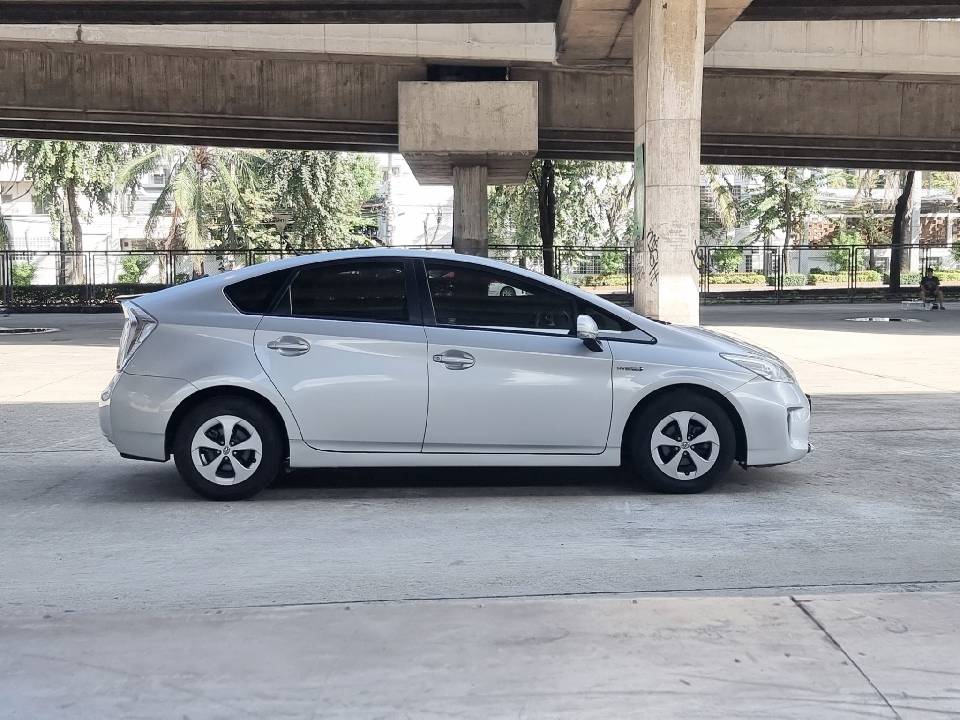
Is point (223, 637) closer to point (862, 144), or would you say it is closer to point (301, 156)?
point (862, 144)

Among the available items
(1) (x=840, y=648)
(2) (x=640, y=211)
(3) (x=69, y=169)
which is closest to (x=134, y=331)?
(1) (x=840, y=648)

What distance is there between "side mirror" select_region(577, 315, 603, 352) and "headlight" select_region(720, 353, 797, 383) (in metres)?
0.83

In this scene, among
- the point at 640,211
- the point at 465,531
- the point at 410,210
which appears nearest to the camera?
the point at 465,531

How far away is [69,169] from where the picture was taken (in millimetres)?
41781

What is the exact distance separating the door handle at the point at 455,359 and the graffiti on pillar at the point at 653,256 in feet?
34.1

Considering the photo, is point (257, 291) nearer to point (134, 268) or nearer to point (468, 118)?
point (468, 118)

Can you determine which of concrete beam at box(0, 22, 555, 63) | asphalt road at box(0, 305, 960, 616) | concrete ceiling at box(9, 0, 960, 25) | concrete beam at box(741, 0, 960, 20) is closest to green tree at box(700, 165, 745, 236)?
concrete beam at box(0, 22, 555, 63)

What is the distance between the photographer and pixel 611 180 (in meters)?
57.1

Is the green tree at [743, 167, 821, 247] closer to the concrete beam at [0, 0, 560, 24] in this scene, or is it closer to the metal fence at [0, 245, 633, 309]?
the metal fence at [0, 245, 633, 309]

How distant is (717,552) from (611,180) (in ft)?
173

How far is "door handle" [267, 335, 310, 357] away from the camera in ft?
22.3

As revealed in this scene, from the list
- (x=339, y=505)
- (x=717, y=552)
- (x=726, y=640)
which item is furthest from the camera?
(x=339, y=505)

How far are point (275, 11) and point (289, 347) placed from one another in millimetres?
15125

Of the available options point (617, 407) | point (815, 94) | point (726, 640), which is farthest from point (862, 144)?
point (726, 640)
